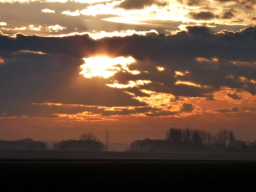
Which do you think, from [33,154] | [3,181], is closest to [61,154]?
[33,154]

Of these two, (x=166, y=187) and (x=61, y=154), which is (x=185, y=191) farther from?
(x=61, y=154)

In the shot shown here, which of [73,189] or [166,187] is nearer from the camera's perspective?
[73,189]

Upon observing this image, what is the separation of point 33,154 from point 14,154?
1025 centimetres

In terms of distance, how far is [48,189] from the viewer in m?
37.1

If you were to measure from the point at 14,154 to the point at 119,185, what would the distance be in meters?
169

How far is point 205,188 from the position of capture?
40219 mm

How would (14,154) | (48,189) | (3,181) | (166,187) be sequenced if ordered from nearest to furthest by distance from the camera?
1. (48,189)
2. (166,187)
3. (3,181)
4. (14,154)

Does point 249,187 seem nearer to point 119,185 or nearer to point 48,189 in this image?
point 119,185

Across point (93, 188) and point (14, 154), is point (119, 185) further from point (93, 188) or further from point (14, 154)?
point (14, 154)

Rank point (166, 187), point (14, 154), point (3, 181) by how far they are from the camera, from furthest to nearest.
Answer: point (14, 154) → point (3, 181) → point (166, 187)

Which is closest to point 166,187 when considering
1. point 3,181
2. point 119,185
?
point 119,185

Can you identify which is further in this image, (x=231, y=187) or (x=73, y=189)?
(x=231, y=187)

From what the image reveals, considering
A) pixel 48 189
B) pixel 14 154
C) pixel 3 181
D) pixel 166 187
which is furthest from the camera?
pixel 14 154

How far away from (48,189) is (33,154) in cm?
16932
